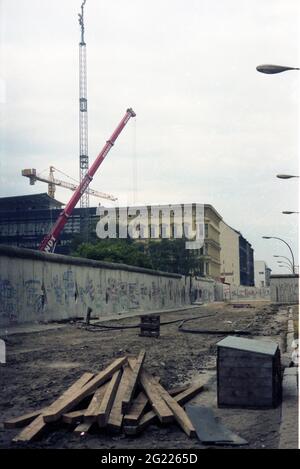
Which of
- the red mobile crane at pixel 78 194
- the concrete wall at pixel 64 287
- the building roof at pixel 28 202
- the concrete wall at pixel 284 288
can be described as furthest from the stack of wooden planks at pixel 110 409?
the building roof at pixel 28 202

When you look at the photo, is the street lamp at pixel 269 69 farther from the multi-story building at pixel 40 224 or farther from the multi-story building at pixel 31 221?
the multi-story building at pixel 31 221

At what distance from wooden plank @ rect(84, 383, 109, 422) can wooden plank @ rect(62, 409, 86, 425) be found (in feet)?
0.27

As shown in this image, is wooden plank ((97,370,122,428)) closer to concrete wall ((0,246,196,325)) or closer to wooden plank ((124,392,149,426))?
wooden plank ((124,392,149,426))

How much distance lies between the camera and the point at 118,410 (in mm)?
5840

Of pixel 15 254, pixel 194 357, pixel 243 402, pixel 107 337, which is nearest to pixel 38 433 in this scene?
pixel 243 402

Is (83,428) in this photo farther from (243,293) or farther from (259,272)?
(259,272)

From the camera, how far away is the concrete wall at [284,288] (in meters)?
53.8

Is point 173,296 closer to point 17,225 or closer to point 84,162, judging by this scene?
point 84,162

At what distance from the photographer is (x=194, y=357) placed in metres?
12.0

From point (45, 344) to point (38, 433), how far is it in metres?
9.94

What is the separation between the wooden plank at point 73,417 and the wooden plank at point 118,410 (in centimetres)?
33

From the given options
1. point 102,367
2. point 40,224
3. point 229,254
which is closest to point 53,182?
point 40,224

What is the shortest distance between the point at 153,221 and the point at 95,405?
293 feet

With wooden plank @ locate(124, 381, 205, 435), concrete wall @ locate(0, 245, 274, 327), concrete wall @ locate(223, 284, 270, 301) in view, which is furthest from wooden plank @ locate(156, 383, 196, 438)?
concrete wall @ locate(223, 284, 270, 301)
